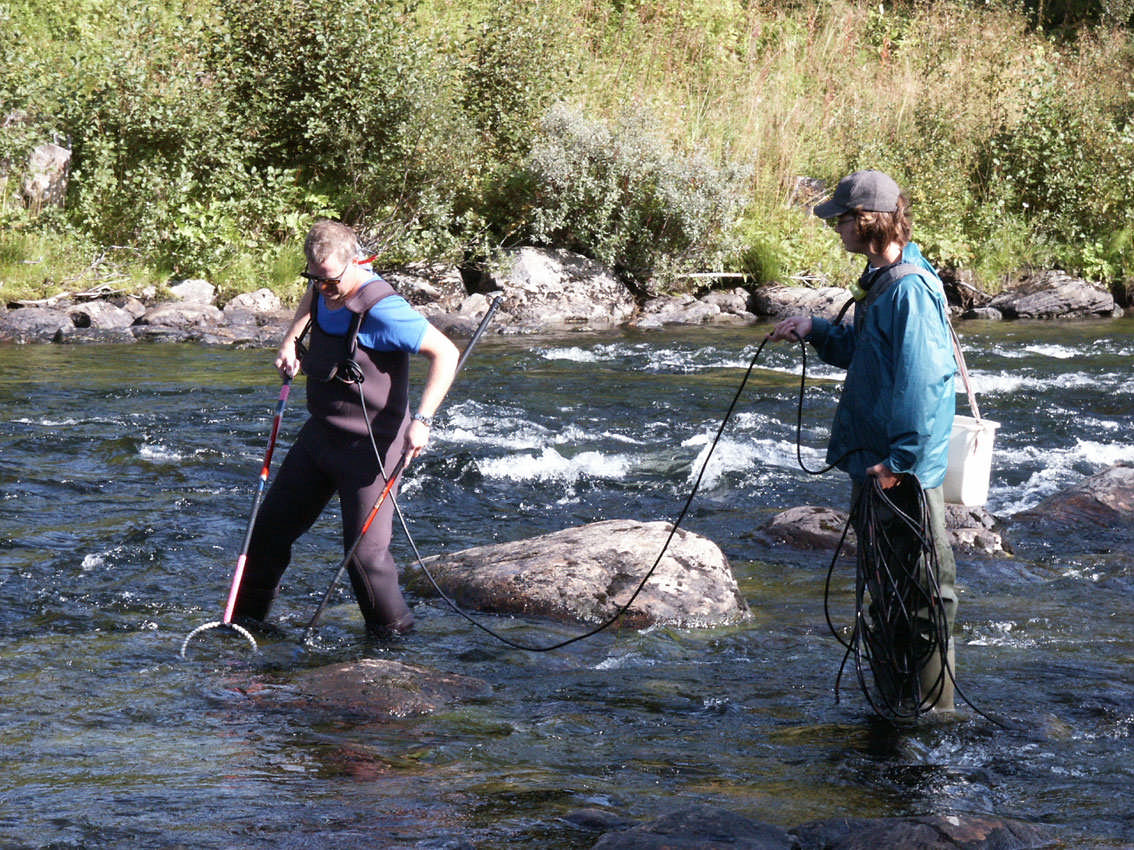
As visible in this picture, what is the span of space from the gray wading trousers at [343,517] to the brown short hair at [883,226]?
6.28 ft

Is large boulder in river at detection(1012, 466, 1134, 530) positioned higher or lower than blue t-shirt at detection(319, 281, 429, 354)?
lower

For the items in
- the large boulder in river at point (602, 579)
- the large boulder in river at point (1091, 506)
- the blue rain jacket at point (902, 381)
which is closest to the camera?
the blue rain jacket at point (902, 381)

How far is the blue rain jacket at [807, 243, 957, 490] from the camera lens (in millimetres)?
4047

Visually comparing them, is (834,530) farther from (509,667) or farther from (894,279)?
(894,279)

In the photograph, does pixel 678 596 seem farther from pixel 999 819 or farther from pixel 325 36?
pixel 325 36

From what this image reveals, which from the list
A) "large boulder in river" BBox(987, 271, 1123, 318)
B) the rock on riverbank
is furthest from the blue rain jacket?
"large boulder in river" BBox(987, 271, 1123, 318)

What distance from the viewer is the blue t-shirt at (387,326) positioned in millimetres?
4898

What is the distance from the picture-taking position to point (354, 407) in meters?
5.03

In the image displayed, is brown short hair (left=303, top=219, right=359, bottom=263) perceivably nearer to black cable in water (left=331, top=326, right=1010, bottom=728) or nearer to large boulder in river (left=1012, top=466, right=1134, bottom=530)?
black cable in water (left=331, top=326, right=1010, bottom=728)

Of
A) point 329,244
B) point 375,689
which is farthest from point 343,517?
point 329,244

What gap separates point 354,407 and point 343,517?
0.45 meters

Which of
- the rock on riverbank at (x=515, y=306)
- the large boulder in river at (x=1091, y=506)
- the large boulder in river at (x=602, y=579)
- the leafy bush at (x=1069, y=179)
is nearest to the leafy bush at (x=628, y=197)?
the rock on riverbank at (x=515, y=306)

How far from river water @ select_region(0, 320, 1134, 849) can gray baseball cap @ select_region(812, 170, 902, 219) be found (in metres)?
1.75

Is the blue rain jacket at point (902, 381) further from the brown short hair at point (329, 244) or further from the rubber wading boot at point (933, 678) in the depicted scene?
the brown short hair at point (329, 244)
